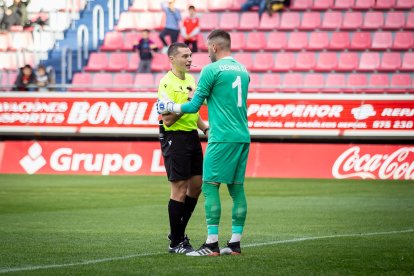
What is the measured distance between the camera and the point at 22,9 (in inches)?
1204

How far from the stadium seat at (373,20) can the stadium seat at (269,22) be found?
2.56 meters

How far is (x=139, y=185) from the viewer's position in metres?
20.7

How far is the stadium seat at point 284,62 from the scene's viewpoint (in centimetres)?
2692

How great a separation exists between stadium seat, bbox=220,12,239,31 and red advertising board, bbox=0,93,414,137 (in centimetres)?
519

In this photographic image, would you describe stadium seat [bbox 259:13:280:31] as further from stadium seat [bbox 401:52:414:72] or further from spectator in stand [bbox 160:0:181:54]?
stadium seat [bbox 401:52:414:72]

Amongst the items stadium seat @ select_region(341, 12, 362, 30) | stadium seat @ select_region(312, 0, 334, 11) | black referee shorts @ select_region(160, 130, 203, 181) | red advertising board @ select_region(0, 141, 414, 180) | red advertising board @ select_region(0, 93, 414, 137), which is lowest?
red advertising board @ select_region(0, 141, 414, 180)

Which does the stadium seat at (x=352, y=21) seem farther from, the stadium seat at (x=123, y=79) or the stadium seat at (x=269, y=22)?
the stadium seat at (x=123, y=79)

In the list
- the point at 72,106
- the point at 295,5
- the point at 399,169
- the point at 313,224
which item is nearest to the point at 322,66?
the point at 295,5

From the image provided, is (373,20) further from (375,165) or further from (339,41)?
(375,165)

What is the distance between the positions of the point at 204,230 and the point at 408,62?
15.4 m

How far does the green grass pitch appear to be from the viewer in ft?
28.2

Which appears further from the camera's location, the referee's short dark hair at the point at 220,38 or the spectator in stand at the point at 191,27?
the spectator in stand at the point at 191,27

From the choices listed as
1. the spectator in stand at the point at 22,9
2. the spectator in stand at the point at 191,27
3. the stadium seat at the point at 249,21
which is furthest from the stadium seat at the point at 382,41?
the spectator in stand at the point at 22,9

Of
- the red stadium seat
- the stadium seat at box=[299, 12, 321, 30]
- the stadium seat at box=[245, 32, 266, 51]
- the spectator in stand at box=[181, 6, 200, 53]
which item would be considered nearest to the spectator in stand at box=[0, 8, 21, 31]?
the red stadium seat
